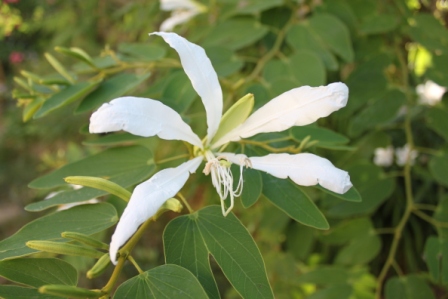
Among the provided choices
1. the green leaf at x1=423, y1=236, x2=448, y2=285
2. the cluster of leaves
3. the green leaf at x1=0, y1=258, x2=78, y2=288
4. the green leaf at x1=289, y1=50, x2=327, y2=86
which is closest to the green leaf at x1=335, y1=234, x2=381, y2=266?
the cluster of leaves

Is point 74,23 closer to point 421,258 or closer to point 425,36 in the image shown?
point 425,36

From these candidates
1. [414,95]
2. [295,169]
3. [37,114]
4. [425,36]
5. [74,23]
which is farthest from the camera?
[74,23]

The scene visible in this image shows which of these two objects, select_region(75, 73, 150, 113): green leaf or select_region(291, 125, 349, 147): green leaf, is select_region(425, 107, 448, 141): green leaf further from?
select_region(75, 73, 150, 113): green leaf

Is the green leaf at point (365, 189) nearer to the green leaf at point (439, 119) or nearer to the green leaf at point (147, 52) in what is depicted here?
the green leaf at point (439, 119)

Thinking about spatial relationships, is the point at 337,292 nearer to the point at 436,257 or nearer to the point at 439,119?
the point at 436,257

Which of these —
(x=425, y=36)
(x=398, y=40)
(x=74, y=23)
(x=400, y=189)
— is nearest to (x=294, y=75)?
(x=425, y=36)

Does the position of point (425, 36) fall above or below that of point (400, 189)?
above

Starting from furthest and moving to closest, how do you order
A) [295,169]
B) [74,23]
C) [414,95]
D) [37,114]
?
[74,23]
[414,95]
[37,114]
[295,169]

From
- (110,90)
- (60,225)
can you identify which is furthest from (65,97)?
(60,225)
